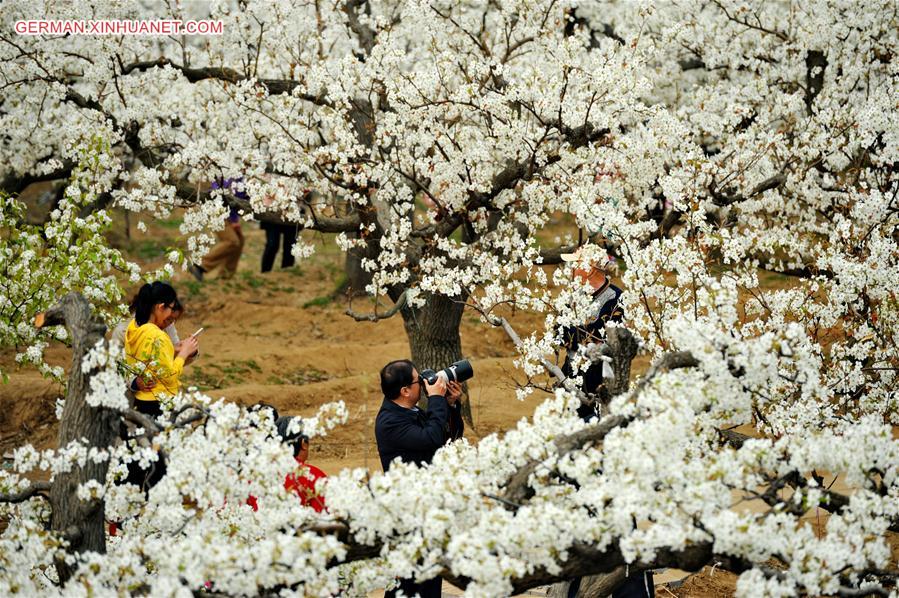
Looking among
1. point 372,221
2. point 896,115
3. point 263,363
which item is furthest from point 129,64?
point 896,115

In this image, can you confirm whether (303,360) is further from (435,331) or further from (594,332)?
(594,332)

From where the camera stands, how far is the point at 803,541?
11.6ft

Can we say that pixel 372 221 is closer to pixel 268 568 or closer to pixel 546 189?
pixel 546 189

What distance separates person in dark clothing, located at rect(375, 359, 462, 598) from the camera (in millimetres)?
5176

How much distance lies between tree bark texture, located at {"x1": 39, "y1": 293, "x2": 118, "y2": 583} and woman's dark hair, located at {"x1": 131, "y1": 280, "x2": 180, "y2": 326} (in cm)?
163

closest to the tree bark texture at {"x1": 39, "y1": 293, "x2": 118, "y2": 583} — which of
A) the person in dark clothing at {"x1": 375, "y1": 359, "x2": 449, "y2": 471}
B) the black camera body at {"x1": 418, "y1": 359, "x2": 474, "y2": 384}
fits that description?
the person in dark clothing at {"x1": 375, "y1": 359, "x2": 449, "y2": 471}

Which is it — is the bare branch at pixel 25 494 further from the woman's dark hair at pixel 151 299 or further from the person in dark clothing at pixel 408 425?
the woman's dark hair at pixel 151 299

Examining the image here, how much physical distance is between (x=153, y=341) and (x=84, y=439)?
5.55 feet

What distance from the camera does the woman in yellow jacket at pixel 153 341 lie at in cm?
586

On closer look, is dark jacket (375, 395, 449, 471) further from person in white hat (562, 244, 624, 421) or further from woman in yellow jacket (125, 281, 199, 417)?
woman in yellow jacket (125, 281, 199, 417)

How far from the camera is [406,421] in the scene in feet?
17.2

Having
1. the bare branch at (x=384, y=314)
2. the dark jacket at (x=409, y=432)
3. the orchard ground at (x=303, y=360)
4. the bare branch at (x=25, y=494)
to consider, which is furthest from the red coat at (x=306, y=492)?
the bare branch at (x=384, y=314)

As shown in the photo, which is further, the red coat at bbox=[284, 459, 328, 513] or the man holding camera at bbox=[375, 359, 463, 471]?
the man holding camera at bbox=[375, 359, 463, 471]

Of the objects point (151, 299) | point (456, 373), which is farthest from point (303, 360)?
point (456, 373)
